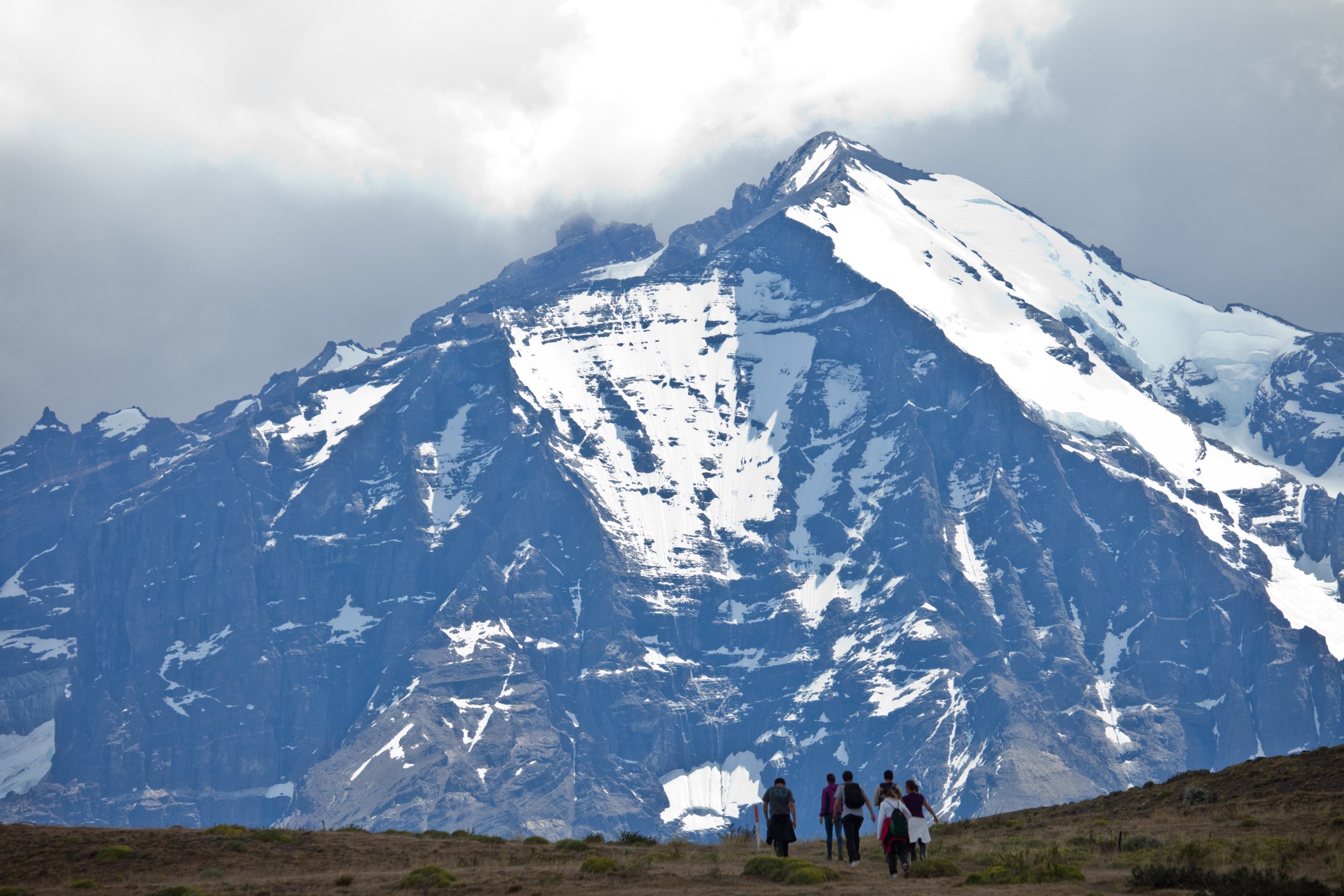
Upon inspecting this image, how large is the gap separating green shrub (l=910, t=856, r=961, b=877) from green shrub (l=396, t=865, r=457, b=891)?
1490cm

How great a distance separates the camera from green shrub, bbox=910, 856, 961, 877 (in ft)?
152

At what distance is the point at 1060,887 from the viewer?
41906mm

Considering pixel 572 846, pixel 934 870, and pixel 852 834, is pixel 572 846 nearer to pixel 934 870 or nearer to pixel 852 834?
pixel 852 834

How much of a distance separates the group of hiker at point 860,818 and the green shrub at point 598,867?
5.60m

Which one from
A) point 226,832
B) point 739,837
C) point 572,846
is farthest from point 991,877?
point 226,832

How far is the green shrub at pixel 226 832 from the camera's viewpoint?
59.6m

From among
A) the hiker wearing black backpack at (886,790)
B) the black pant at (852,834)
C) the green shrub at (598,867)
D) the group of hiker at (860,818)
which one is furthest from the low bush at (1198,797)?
the green shrub at (598,867)

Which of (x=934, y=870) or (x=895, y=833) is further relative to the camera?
(x=934, y=870)

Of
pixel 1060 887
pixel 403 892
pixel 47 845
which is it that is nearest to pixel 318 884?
pixel 403 892

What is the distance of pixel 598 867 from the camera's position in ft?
163

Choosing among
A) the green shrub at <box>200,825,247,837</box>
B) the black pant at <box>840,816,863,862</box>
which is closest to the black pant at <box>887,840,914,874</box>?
the black pant at <box>840,816,863,862</box>

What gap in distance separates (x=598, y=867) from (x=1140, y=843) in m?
19.1

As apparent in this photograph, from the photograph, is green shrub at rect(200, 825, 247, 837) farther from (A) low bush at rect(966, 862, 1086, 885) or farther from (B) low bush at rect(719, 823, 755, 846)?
(A) low bush at rect(966, 862, 1086, 885)

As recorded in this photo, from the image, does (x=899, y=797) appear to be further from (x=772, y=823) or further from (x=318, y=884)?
(x=318, y=884)
